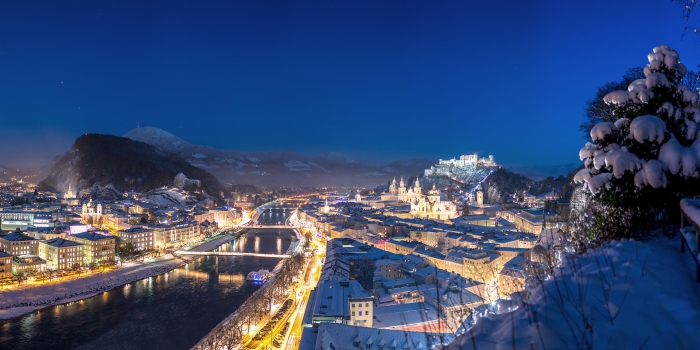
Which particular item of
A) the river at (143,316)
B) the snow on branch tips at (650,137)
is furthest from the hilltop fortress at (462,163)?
the snow on branch tips at (650,137)

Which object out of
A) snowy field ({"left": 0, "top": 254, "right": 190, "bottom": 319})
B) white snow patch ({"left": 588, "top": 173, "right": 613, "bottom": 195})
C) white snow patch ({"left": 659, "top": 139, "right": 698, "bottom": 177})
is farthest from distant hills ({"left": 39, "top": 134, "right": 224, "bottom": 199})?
white snow patch ({"left": 659, "top": 139, "right": 698, "bottom": 177})

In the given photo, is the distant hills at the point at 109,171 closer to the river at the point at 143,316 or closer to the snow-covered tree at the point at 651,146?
the river at the point at 143,316

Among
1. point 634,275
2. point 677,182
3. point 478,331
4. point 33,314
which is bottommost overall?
point 33,314

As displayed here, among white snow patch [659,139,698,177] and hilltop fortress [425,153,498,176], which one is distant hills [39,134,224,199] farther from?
white snow patch [659,139,698,177]

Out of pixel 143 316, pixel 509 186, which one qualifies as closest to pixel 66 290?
pixel 143 316

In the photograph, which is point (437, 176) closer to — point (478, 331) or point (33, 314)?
point (33, 314)

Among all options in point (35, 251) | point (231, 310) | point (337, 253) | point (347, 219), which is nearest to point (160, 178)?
point (347, 219)

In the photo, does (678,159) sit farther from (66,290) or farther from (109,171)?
(109,171)
